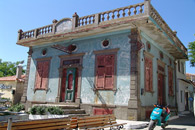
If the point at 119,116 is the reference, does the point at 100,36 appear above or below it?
above

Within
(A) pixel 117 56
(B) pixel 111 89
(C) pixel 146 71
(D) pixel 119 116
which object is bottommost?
(D) pixel 119 116

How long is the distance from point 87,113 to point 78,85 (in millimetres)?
1960

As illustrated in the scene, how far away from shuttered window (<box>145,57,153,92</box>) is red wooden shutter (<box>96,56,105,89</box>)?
2.72 metres

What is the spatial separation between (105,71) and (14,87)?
13.3 metres

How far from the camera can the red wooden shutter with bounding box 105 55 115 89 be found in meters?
12.0

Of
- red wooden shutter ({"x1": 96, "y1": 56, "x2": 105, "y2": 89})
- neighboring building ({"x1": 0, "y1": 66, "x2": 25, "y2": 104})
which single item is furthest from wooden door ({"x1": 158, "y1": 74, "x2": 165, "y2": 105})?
neighboring building ({"x1": 0, "y1": 66, "x2": 25, "y2": 104})

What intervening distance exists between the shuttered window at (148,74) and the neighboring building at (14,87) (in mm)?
13178

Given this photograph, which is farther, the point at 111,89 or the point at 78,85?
the point at 78,85

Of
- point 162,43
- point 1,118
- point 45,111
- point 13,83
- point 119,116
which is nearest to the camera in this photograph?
point 1,118

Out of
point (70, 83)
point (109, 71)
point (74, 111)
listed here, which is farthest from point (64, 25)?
point (74, 111)

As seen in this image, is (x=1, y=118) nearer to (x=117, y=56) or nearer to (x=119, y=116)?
(x=119, y=116)

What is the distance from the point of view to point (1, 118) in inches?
292

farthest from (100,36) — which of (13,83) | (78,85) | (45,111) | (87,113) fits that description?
(13,83)

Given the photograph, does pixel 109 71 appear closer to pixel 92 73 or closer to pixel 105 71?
pixel 105 71
